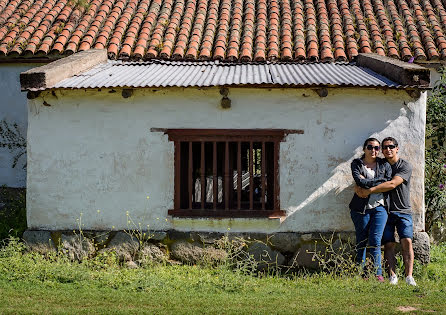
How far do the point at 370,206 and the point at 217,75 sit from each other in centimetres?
283

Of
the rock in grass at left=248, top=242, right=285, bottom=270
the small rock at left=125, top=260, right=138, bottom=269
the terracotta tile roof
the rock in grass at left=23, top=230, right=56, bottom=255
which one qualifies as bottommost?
the small rock at left=125, top=260, right=138, bottom=269

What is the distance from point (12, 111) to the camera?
30.8 feet

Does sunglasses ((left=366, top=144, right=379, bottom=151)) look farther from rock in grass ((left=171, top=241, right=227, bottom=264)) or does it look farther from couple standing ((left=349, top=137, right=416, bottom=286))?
rock in grass ((left=171, top=241, right=227, bottom=264))

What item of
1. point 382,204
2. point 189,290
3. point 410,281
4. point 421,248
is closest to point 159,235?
point 189,290

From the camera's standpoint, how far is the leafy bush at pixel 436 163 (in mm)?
7617

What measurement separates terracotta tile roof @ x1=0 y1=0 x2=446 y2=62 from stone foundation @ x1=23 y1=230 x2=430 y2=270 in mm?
3243

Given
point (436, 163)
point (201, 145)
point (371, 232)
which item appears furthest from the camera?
point (436, 163)

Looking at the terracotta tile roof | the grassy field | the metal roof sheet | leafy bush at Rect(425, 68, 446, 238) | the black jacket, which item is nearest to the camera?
the grassy field

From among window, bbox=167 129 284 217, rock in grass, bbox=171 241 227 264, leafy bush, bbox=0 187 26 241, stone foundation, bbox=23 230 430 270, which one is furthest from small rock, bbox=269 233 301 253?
leafy bush, bbox=0 187 26 241

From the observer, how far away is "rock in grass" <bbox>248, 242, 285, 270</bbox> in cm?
702

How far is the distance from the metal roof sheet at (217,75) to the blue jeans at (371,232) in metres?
1.65

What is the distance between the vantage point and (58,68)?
706 cm

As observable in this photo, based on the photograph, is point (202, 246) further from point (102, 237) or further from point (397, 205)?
point (397, 205)

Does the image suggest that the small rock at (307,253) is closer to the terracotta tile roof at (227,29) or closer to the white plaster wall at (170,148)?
the white plaster wall at (170,148)
